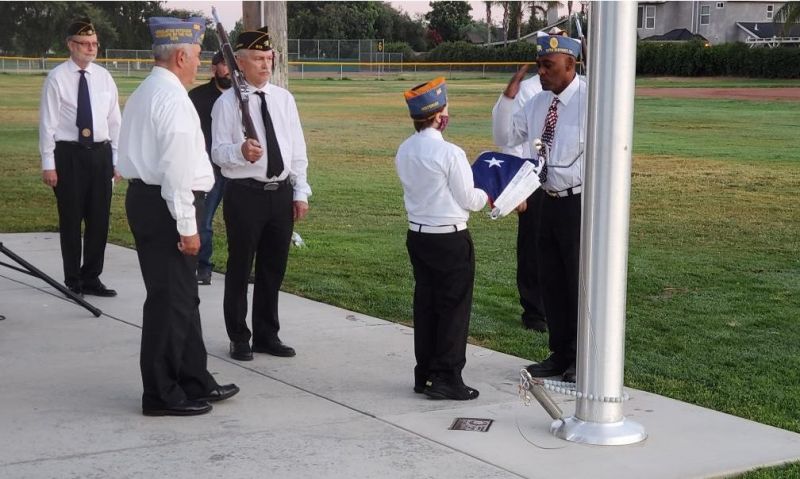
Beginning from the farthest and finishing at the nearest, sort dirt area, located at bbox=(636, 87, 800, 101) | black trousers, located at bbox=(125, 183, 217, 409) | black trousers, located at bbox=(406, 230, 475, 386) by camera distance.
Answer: dirt area, located at bbox=(636, 87, 800, 101) → black trousers, located at bbox=(406, 230, 475, 386) → black trousers, located at bbox=(125, 183, 217, 409)

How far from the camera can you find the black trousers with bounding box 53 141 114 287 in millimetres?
9070

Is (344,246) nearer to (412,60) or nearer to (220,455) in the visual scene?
(220,455)

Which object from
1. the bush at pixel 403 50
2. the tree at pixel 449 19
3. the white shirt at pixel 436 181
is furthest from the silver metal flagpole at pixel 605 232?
the tree at pixel 449 19

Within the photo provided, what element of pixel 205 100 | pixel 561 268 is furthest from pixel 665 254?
pixel 561 268

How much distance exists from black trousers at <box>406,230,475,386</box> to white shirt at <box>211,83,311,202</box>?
1223mm

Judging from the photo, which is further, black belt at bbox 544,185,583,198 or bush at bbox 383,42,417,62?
bush at bbox 383,42,417,62

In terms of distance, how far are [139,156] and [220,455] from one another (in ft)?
5.25

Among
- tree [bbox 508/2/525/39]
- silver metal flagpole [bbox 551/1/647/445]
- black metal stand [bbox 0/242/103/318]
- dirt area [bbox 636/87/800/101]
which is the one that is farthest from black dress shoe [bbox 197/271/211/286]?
tree [bbox 508/2/525/39]

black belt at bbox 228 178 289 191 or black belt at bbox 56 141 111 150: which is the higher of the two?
black belt at bbox 56 141 111 150

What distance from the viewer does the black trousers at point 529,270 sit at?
841 cm

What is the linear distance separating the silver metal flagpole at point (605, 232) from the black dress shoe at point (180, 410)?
74.3 inches

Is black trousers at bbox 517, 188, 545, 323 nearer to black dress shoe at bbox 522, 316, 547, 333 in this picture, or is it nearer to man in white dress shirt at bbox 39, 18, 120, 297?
black dress shoe at bbox 522, 316, 547, 333

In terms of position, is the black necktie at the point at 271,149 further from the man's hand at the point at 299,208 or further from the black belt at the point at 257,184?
the man's hand at the point at 299,208

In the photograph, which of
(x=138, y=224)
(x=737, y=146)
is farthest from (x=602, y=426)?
(x=737, y=146)
